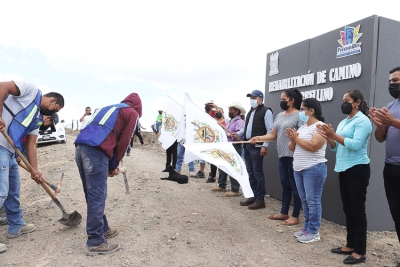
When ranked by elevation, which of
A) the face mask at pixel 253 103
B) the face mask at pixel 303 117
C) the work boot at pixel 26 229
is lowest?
the work boot at pixel 26 229

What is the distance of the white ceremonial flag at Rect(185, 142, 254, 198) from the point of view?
435 centimetres

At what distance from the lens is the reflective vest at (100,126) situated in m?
3.54

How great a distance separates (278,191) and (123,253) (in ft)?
12.5

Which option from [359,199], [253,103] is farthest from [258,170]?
[359,199]

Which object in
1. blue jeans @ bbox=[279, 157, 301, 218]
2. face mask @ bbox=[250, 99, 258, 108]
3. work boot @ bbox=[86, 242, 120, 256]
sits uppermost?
face mask @ bbox=[250, 99, 258, 108]

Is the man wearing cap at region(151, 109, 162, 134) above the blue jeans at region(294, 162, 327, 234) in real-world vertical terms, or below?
above

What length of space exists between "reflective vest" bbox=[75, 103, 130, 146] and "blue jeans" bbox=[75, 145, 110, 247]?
0.10m

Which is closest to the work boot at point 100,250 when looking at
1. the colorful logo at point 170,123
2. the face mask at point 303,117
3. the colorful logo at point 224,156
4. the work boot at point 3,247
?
the work boot at point 3,247

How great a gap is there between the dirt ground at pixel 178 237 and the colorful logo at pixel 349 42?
275cm

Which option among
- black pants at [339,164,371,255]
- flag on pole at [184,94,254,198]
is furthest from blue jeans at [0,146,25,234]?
black pants at [339,164,371,255]

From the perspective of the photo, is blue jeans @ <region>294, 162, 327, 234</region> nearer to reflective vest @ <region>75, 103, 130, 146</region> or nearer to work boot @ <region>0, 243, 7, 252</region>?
reflective vest @ <region>75, 103, 130, 146</region>

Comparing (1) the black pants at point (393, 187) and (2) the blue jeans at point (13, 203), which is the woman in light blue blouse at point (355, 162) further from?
(2) the blue jeans at point (13, 203)

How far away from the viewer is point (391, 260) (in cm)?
394

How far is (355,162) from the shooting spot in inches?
→ 148
